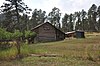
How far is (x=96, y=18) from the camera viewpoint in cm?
11838

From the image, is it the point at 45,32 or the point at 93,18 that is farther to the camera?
the point at 93,18

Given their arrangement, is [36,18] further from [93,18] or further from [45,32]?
[45,32]

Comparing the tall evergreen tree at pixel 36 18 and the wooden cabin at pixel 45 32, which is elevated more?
the tall evergreen tree at pixel 36 18

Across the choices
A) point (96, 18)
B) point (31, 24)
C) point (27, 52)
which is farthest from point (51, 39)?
point (96, 18)

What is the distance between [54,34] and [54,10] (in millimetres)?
58461

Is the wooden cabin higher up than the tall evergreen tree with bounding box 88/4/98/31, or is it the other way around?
the tall evergreen tree with bounding box 88/4/98/31

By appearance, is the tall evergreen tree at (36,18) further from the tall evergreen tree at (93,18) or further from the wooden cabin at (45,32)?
the wooden cabin at (45,32)

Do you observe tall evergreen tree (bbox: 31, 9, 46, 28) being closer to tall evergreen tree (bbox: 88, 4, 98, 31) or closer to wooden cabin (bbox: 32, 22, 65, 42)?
tall evergreen tree (bbox: 88, 4, 98, 31)

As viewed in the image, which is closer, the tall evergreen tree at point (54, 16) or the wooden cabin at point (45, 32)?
the wooden cabin at point (45, 32)

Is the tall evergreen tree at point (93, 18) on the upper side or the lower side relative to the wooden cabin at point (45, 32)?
upper

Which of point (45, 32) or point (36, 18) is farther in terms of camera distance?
point (36, 18)

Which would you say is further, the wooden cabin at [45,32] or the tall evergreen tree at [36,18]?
the tall evergreen tree at [36,18]

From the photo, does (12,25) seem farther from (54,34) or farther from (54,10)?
(54,10)

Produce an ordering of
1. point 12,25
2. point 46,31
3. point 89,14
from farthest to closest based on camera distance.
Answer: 1. point 89,14
2. point 12,25
3. point 46,31
